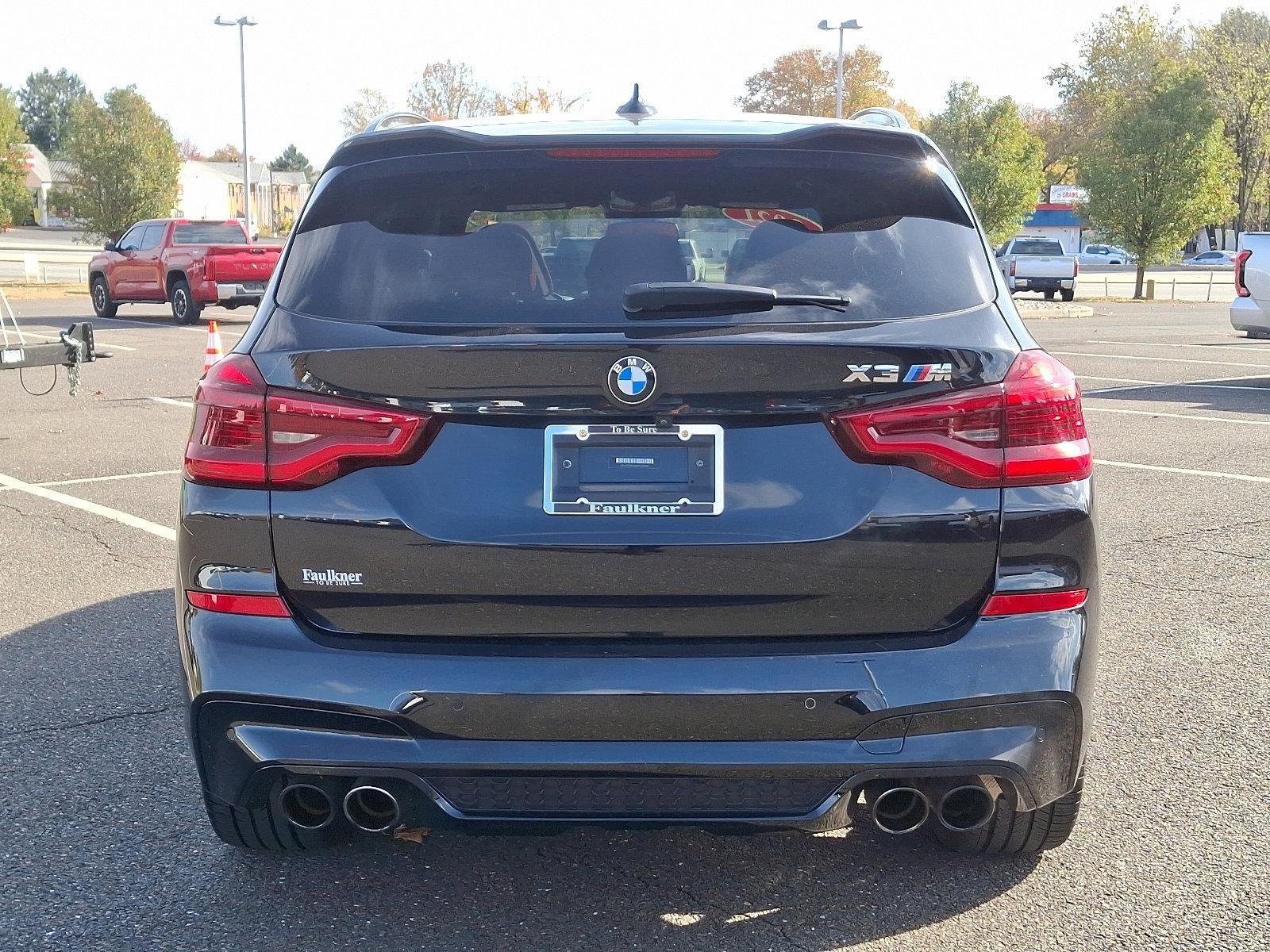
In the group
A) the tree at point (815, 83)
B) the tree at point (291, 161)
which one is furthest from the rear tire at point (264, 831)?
the tree at point (291, 161)

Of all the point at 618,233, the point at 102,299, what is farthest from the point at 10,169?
the point at 618,233

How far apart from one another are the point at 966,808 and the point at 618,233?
146 cm

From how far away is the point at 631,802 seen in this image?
112 inches

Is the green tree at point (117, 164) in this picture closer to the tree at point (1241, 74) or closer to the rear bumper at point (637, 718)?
the tree at point (1241, 74)

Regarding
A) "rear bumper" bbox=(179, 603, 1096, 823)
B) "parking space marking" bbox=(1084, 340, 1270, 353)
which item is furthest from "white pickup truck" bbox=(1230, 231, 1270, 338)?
"rear bumper" bbox=(179, 603, 1096, 823)

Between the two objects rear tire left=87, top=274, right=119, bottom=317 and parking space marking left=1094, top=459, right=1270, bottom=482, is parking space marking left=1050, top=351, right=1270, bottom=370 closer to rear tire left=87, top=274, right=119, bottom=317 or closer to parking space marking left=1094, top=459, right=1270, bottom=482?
parking space marking left=1094, top=459, right=1270, bottom=482

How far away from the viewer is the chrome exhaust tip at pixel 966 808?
116 inches

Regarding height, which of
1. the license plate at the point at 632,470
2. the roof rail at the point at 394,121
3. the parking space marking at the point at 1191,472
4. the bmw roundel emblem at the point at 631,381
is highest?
the roof rail at the point at 394,121

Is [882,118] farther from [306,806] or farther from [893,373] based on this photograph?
[306,806]

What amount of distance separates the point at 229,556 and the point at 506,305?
762mm

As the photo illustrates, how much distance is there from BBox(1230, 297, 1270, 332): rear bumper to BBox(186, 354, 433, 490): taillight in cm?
1529

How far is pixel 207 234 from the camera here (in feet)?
84.0

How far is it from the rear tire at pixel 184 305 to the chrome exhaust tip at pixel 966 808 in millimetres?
23242

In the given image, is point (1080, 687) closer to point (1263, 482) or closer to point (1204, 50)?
point (1263, 482)
